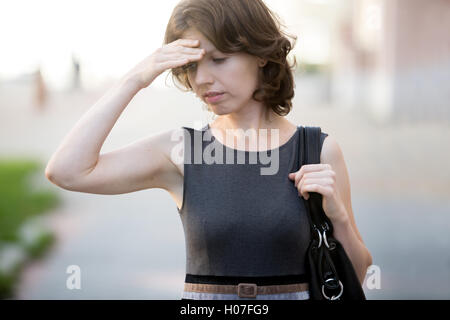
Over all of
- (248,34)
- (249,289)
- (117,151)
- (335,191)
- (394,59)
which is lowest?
(249,289)

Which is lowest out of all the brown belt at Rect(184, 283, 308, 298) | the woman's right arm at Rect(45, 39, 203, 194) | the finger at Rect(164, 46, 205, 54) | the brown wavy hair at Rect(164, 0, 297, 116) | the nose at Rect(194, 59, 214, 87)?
the brown belt at Rect(184, 283, 308, 298)

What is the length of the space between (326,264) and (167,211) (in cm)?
396

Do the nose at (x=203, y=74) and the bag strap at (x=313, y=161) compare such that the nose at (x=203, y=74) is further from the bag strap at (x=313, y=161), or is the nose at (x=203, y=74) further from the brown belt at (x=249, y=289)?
the brown belt at (x=249, y=289)

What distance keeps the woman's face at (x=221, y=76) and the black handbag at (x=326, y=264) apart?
319 millimetres

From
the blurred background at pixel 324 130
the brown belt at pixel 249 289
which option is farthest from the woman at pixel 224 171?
the blurred background at pixel 324 130

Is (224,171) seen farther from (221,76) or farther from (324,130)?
(324,130)

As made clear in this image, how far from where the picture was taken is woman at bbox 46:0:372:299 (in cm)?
144

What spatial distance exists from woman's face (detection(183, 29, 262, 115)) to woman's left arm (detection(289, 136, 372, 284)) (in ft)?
0.82

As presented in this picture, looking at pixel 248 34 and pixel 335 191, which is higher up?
pixel 248 34

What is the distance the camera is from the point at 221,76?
1.48 meters

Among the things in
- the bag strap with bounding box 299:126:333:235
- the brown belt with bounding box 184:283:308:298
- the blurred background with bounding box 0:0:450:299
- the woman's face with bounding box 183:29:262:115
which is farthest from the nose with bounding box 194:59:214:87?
the blurred background with bounding box 0:0:450:299

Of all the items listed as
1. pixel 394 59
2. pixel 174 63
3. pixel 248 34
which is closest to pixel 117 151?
pixel 174 63

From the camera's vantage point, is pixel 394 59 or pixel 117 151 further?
pixel 394 59

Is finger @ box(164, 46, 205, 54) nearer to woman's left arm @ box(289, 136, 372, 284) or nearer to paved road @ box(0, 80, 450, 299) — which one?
woman's left arm @ box(289, 136, 372, 284)
